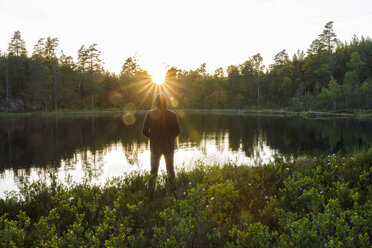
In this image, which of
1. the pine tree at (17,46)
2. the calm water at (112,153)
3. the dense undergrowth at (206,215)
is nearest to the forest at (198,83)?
the pine tree at (17,46)

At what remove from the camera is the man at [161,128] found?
23.7 ft

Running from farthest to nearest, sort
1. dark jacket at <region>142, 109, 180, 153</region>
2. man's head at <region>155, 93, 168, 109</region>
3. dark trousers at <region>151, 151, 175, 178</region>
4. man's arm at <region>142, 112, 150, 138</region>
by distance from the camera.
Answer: dark trousers at <region>151, 151, 175, 178</region> → man's arm at <region>142, 112, 150, 138</region> → dark jacket at <region>142, 109, 180, 153</region> → man's head at <region>155, 93, 168, 109</region>

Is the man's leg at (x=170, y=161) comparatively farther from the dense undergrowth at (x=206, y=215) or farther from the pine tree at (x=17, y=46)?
the pine tree at (x=17, y=46)

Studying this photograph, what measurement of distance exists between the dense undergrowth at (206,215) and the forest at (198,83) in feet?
210

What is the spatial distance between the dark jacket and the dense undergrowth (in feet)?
3.34

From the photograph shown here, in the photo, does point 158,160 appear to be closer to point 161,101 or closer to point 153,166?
point 153,166

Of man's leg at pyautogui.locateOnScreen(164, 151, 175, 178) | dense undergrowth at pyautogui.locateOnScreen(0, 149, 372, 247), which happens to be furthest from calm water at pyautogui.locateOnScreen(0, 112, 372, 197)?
dense undergrowth at pyautogui.locateOnScreen(0, 149, 372, 247)

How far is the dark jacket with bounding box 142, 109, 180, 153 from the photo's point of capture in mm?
7262

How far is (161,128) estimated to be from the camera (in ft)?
24.1

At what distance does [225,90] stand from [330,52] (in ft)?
115

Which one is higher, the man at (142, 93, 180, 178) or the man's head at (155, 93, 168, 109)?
the man's head at (155, 93, 168, 109)

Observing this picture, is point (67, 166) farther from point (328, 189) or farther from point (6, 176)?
point (328, 189)

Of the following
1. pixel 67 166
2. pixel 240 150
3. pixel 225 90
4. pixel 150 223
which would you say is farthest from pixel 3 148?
pixel 225 90

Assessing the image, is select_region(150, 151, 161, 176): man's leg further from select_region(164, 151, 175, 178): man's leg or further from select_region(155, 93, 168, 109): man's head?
select_region(155, 93, 168, 109): man's head
